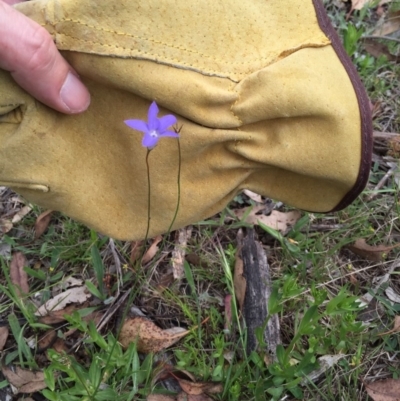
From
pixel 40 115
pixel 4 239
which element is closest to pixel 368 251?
pixel 40 115

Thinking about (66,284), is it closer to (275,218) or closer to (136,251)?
(136,251)

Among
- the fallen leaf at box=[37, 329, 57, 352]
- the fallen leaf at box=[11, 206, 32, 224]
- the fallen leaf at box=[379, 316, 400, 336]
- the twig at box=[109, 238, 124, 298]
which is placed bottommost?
the fallen leaf at box=[37, 329, 57, 352]

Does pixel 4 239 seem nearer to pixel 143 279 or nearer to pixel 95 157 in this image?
pixel 143 279

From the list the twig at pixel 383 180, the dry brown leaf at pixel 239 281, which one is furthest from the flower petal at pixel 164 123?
the twig at pixel 383 180

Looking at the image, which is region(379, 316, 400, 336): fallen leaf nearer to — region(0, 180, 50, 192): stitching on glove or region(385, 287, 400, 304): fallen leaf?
region(385, 287, 400, 304): fallen leaf

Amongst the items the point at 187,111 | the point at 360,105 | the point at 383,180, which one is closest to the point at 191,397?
the point at 187,111

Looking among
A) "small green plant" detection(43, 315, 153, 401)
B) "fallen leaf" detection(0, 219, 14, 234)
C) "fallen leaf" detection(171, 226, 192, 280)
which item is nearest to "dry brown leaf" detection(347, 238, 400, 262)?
"fallen leaf" detection(171, 226, 192, 280)

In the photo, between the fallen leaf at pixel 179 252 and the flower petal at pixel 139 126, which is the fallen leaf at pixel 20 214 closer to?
the fallen leaf at pixel 179 252
